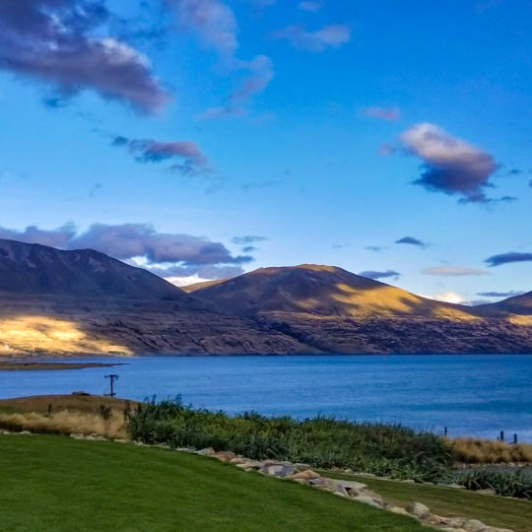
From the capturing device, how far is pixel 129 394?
96.8 meters

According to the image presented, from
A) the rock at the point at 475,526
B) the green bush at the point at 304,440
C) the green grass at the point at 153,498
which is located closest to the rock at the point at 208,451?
the green bush at the point at 304,440

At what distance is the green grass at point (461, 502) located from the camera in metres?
15.0

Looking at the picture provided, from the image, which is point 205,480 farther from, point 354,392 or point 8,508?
point 354,392

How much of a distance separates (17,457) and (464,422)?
188ft

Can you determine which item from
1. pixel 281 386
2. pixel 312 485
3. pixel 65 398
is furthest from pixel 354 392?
pixel 312 485

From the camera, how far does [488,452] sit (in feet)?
125

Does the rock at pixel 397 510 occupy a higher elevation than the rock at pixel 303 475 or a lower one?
lower

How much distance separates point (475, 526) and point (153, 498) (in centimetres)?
535

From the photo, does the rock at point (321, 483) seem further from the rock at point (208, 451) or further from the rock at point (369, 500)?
the rock at point (208, 451)

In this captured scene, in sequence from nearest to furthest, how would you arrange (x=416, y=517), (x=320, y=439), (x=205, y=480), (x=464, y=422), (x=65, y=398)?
1. (x=416, y=517)
2. (x=205, y=480)
3. (x=320, y=439)
4. (x=65, y=398)
5. (x=464, y=422)

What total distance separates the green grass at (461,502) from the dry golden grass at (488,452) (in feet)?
57.9

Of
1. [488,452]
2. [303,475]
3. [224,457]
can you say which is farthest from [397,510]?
[488,452]

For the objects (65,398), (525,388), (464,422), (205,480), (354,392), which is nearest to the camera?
(205,480)

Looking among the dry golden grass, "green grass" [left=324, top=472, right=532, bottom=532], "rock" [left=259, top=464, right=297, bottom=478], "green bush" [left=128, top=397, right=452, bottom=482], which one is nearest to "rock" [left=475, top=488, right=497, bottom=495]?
"green grass" [left=324, top=472, right=532, bottom=532]
